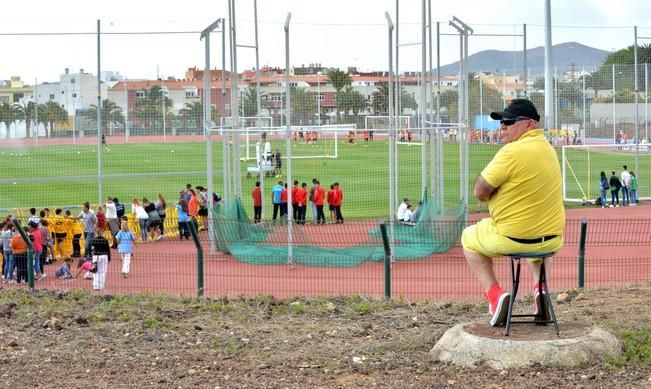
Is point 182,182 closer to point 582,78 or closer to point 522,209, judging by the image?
point 582,78

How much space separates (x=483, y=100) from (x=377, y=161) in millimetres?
7484

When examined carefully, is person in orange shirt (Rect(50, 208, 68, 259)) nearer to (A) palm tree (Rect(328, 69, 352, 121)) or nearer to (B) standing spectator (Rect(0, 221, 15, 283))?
(B) standing spectator (Rect(0, 221, 15, 283))

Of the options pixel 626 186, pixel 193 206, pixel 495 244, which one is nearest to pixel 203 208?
pixel 193 206

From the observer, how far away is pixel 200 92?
2936 cm

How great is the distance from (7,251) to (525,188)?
14.2 meters

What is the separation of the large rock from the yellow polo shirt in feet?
2.94

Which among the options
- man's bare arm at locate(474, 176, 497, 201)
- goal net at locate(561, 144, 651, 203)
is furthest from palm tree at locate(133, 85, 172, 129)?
man's bare arm at locate(474, 176, 497, 201)

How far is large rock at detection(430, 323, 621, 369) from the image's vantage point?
319 inches

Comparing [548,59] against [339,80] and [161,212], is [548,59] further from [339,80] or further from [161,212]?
[161,212]

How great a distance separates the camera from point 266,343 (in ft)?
32.1

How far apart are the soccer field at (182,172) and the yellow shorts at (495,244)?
841 inches

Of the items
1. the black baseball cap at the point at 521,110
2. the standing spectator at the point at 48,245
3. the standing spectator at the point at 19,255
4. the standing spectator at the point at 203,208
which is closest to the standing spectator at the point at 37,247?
the standing spectator at the point at 19,255

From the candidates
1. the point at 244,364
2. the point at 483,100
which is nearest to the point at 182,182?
the point at 483,100

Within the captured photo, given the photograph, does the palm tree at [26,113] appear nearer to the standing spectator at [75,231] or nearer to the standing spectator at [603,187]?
the standing spectator at [75,231]
